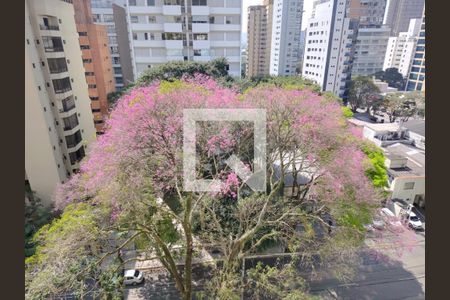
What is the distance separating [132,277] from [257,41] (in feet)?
137

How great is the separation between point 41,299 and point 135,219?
2.02m

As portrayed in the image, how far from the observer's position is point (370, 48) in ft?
118

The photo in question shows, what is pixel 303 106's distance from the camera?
712 centimetres

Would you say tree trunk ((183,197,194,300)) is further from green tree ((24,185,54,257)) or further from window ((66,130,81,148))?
window ((66,130,81,148))

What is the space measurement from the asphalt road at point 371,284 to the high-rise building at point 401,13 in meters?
62.3

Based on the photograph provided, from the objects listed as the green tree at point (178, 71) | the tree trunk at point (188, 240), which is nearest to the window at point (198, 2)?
the green tree at point (178, 71)

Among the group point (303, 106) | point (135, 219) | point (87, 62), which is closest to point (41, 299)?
point (135, 219)

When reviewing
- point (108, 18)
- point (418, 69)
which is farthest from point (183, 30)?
point (418, 69)

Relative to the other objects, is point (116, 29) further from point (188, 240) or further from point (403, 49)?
point (403, 49)

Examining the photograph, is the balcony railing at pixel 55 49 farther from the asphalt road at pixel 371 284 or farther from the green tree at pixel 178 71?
the asphalt road at pixel 371 284

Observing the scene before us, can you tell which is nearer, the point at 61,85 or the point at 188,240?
the point at 188,240

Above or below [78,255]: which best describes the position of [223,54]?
above

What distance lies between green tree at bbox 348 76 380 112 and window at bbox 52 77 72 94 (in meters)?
26.5

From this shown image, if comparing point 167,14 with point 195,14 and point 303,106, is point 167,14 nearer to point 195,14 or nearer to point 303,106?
point 195,14
